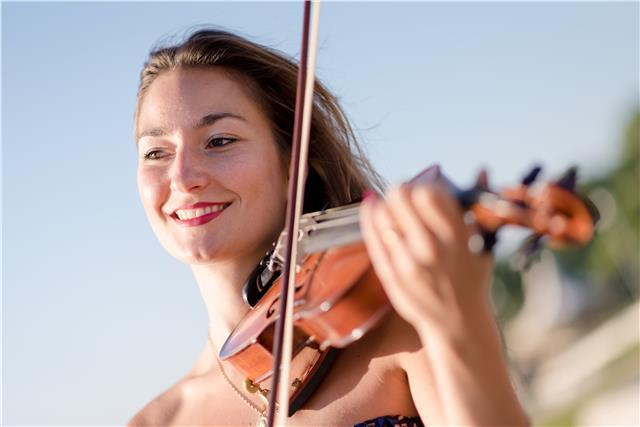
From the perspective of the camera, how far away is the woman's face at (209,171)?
3.06 meters

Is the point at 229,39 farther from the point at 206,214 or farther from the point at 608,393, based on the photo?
the point at 608,393

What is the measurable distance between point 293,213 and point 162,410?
3.87 ft

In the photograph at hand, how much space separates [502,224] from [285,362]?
0.61m

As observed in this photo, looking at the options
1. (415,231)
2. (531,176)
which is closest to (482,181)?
(531,176)

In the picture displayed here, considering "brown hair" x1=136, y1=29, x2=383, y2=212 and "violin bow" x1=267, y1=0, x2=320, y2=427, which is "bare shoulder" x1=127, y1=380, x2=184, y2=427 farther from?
"violin bow" x1=267, y1=0, x2=320, y2=427

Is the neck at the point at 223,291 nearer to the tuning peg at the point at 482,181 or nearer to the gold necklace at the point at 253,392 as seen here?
the gold necklace at the point at 253,392

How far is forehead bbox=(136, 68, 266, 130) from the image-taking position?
10.4 ft

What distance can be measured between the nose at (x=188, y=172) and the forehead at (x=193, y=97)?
0.09 meters

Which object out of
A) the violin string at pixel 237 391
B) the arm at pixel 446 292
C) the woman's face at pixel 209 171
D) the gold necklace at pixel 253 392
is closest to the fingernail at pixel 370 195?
the arm at pixel 446 292

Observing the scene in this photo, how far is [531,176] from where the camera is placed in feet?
6.41

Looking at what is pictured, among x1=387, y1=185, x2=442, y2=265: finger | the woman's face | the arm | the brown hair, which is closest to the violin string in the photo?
the woman's face

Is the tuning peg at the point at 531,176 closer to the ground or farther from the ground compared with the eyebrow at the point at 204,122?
closer to the ground

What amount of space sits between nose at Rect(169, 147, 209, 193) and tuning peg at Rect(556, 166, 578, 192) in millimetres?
1303

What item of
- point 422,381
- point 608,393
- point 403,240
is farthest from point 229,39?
point 608,393
